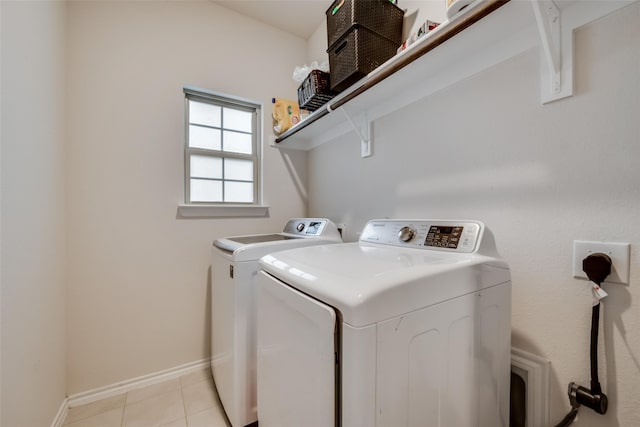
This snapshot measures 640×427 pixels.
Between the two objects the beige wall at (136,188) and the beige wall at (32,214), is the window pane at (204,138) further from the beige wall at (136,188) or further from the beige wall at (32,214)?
the beige wall at (32,214)

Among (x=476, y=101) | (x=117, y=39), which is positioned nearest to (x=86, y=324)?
(x=117, y=39)

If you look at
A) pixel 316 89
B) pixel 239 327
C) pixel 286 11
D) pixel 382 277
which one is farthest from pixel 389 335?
pixel 286 11

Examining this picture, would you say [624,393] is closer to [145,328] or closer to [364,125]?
[364,125]

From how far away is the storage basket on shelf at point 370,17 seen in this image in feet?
4.45

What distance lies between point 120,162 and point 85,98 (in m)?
0.42

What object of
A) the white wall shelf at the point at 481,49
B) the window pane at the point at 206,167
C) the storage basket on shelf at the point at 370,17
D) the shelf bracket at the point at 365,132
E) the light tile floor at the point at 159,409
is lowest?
the light tile floor at the point at 159,409

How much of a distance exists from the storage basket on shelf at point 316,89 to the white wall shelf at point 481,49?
0.15m

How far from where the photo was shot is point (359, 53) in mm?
1353

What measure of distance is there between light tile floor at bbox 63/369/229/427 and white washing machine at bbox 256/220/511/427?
79 centimetres

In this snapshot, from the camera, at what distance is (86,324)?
1.65 m

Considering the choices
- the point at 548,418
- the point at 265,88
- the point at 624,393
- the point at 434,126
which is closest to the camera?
the point at 624,393

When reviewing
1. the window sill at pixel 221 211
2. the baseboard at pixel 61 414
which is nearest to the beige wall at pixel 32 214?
the baseboard at pixel 61 414

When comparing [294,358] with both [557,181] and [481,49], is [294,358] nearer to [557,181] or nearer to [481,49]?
[557,181]

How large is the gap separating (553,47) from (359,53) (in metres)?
0.80
